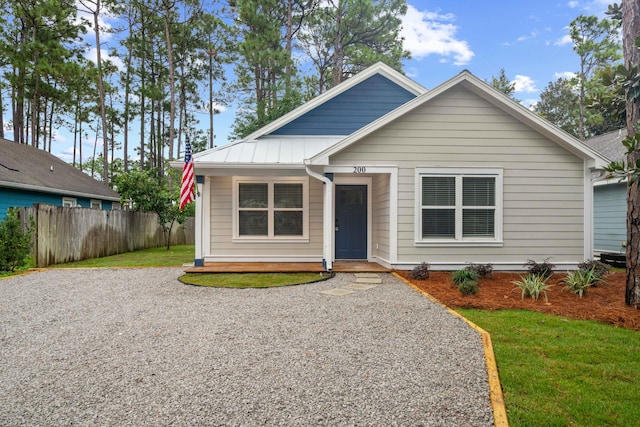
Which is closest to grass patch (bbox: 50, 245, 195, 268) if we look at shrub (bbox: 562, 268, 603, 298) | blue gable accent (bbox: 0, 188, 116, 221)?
blue gable accent (bbox: 0, 188, 116, 221)

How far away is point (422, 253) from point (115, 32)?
23049 mm

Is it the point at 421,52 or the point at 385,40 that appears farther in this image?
the point at 421,52

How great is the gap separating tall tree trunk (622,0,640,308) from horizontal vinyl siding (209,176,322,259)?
6504mm

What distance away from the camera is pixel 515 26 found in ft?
55.2

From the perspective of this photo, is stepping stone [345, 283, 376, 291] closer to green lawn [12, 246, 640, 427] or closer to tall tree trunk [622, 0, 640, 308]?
green lawn [12, 246, 640, 427]

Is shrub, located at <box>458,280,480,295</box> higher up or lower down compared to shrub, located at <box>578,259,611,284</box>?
lower down

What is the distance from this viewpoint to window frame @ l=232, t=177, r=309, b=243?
31.6ft

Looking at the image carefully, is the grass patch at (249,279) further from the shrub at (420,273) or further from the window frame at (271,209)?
the shrub at (420,273)

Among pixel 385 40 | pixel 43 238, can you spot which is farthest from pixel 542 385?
pixel 385 40

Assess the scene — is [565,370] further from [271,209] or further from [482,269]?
[271,209]

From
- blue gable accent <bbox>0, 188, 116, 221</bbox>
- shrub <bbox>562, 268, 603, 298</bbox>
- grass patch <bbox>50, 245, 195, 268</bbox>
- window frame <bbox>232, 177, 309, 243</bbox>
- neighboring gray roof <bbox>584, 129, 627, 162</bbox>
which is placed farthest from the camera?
blue gable accent <bbox>0, 188, 116, 221</bbox>

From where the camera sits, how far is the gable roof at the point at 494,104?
7895mm

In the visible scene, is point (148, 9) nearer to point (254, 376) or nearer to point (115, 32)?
point (115, 32)

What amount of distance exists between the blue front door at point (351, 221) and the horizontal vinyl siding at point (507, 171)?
197 cm
